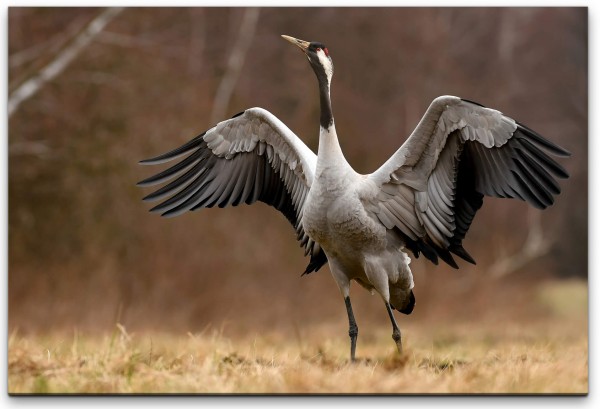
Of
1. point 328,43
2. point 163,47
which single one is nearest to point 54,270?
point 163,47

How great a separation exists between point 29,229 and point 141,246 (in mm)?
773

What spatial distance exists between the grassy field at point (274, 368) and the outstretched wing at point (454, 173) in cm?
54

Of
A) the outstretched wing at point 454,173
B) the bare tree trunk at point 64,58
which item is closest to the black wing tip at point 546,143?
the outstretched wing at point 454,173

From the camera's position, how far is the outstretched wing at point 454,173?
14.5 feet

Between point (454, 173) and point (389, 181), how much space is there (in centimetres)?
28

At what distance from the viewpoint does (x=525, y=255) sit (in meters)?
7.24

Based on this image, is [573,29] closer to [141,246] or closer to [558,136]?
[558,136]

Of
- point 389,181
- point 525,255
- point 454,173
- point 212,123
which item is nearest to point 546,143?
point 454,173

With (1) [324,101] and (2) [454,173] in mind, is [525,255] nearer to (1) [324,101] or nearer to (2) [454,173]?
(2) [454,173]

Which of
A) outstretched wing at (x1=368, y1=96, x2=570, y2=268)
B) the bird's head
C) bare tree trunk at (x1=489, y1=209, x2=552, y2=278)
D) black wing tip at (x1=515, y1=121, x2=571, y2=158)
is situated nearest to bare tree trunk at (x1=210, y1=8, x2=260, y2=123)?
bare tree trunk at (x1=489, y1=209, x2=552, y2=278)

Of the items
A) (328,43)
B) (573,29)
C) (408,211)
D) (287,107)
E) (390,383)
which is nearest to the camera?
(390,383)

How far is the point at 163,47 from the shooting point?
25.0ft

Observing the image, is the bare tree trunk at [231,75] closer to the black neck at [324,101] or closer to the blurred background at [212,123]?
the blurred background at [212,123]

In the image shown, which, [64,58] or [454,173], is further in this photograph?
[64,58]
